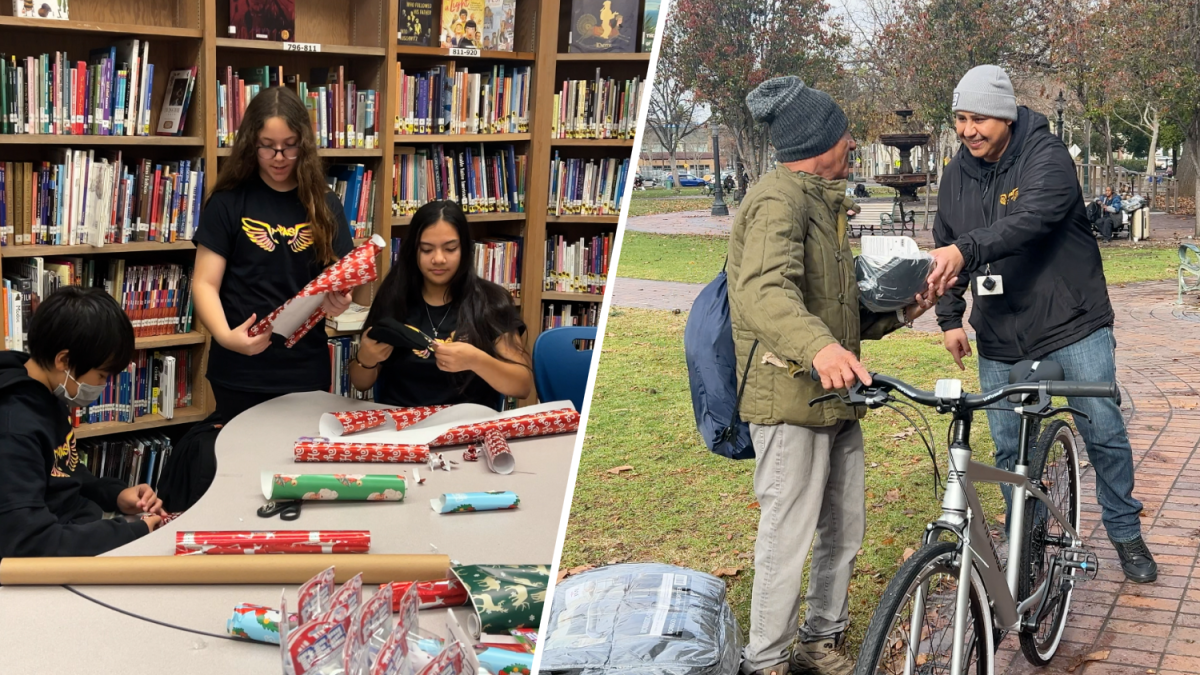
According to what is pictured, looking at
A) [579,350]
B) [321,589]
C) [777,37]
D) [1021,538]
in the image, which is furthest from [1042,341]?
[777,37]

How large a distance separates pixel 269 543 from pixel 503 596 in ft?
1.41

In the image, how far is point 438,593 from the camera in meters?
1.65

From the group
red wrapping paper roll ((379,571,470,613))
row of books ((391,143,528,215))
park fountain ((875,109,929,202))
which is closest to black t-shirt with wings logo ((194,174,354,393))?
row of books ((391,143,528,215))

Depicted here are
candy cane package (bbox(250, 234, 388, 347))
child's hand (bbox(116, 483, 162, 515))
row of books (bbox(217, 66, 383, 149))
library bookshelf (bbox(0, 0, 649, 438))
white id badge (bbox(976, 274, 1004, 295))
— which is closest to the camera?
child's hand (bbox(116, 483, 162, 515))

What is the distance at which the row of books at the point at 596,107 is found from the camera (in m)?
4.39

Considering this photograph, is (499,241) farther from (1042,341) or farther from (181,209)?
(1042,341)

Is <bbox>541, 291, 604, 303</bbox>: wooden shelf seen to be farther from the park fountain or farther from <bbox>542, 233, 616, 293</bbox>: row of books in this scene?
the park fountain

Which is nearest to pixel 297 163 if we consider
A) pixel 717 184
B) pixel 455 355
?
pixel 455 355

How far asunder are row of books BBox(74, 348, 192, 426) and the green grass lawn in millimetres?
1381

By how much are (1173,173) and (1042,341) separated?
2028 mm

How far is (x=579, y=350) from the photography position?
333 cm

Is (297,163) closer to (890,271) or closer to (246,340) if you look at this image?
(246,340)

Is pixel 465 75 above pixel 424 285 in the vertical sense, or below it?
above

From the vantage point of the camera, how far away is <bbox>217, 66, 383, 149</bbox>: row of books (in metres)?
3.65
